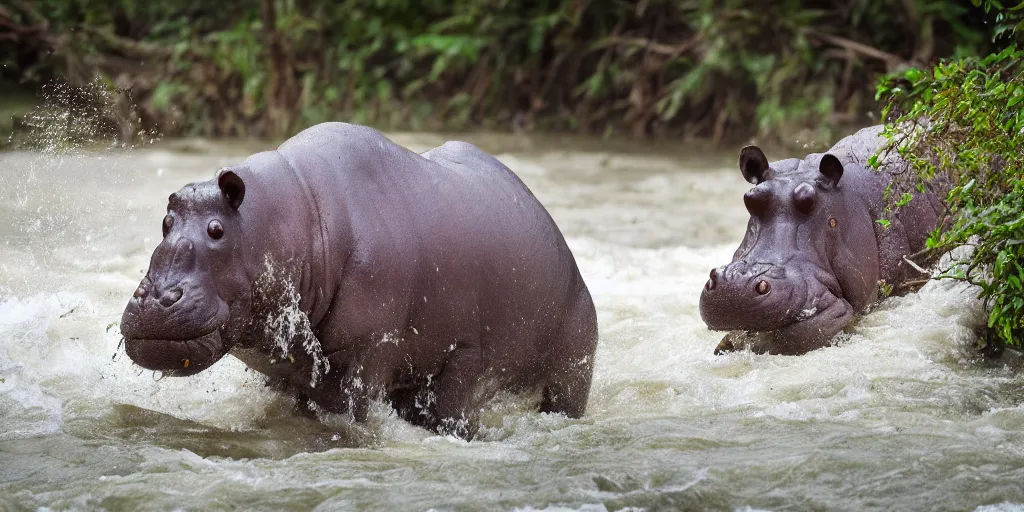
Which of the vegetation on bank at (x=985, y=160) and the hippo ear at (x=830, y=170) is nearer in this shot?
the vegetation on bank at (x=985, y=160)

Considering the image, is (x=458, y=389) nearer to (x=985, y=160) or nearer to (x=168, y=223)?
(x=168, y=223)

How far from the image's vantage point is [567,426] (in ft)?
14.5

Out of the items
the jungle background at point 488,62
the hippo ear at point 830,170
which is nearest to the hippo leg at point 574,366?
the hippo ear at point 830,170

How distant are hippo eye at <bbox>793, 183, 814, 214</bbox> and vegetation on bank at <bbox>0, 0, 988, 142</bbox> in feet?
21.6

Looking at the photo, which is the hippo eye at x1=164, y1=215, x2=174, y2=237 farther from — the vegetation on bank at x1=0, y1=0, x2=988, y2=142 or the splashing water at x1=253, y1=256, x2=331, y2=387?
the vegetation on bank at x1=0, y1=0, x2=988, y2=142

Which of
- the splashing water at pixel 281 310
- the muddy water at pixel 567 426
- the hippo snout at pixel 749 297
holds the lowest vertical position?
the muddy water at pixel 567 426

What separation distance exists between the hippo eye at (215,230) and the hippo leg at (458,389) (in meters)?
0.89

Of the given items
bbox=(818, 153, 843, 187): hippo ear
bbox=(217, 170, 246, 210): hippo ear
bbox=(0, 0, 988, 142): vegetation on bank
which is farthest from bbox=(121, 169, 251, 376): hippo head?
bbox=(0, 0, 988, 142): vegetation on bank

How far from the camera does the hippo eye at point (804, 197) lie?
5.52 metres

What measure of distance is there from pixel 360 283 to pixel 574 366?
3.40ft

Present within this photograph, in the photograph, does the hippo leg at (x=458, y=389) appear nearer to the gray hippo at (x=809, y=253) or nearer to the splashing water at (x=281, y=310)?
the splashing water at (x=281, y=310)

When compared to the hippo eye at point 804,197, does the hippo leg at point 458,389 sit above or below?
below

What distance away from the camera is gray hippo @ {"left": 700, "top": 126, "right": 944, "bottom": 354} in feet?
17.5

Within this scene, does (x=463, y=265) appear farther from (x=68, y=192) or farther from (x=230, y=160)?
(x=230, y=160)
